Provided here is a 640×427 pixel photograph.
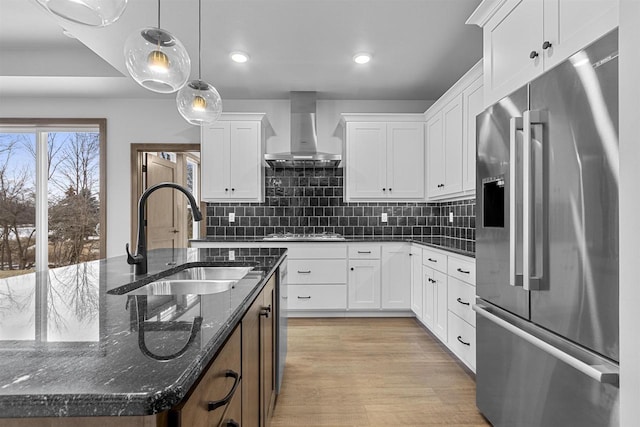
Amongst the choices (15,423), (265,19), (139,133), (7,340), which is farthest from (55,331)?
(139,133)

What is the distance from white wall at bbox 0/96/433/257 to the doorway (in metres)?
0.09

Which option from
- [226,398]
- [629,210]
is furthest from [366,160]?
[226,398]

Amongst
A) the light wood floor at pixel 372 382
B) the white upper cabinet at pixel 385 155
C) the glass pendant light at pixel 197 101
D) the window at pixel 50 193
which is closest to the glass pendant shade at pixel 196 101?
the glass pendant light at pixel 197 101

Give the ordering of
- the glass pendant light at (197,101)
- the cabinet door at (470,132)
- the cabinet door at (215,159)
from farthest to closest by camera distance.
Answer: the cabinet door at (215,159)
the cabinet door at (470,132)
the glass pendant light at (197,101)

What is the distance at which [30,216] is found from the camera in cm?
453

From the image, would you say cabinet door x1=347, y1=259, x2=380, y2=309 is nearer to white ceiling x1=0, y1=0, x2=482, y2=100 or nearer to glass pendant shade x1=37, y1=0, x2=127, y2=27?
white ceiling x1=0, y1=0, x2=482, y2=100

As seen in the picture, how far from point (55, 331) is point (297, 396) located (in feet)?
5.93

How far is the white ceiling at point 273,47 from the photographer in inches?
103

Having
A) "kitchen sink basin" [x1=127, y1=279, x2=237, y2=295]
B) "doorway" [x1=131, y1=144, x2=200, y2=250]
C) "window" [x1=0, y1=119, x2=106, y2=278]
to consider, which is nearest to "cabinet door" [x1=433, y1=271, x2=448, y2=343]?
"kitchen sink basin" [x1=127, y1=279, x2=237, y2=295]

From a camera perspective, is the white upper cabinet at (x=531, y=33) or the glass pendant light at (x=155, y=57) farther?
the glass pendant light at (x=155, y=57)

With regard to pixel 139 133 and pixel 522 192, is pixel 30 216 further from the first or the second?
pixel 522 192

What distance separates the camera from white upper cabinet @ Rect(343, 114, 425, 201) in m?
4.15

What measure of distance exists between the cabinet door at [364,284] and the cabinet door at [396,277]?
88mm

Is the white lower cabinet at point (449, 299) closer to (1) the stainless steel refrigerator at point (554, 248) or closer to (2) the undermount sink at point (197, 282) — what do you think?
(1) the stainless steel refrigerator at point (554, 248)
